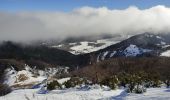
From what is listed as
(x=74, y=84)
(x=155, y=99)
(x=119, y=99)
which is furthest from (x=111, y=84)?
(x=155, y=99)

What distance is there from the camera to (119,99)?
37.6 meters

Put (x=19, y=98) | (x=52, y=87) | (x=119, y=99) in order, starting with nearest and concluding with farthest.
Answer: (x=119, y=99) → (x=19, y=98) → (x=52, y=87)

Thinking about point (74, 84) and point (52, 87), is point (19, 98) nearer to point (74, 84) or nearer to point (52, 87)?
point (52, 87)

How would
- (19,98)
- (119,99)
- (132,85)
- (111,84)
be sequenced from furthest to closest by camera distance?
1. (111,84)
2. (19,98)
3. (132,85)
4. (119,99)

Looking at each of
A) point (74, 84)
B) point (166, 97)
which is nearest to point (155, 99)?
point (166, 97)

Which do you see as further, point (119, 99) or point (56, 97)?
point (56, 97)

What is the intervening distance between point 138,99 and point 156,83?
78.9ft

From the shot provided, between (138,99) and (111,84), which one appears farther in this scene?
(111,84)

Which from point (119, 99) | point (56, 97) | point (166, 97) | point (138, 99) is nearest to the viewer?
point (166, 97)

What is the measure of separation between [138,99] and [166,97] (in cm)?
328

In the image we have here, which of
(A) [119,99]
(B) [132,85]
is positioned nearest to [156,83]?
(B) [132,85]

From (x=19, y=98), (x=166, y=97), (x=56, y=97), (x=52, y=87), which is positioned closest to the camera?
(x=166, y=97)

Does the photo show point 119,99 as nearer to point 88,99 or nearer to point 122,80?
point 88,99

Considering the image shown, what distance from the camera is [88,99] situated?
140ft
